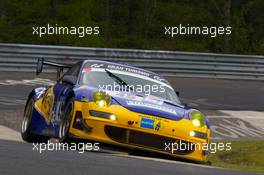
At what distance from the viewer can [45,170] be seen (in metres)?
7.11

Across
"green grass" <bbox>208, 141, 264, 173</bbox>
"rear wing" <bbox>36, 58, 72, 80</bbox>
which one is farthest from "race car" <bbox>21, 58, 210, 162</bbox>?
"green grass" <bbox>208, 141, 264, 173</bbox>

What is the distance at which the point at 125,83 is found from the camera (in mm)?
10703

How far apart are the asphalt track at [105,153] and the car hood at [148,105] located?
642 mm

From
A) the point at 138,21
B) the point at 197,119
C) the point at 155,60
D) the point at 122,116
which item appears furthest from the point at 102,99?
the point at 138,21

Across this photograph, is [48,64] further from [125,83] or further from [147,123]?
[147,123]

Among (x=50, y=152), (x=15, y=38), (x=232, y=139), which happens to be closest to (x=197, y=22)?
(x=15, y=38)

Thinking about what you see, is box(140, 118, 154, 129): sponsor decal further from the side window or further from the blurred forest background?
the blurred forest background

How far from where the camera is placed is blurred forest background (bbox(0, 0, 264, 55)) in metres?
32.1

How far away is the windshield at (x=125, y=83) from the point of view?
1055 centimetres

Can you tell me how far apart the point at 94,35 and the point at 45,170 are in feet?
80.3

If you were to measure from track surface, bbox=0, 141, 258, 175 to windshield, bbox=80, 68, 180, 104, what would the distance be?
6.66 ft
